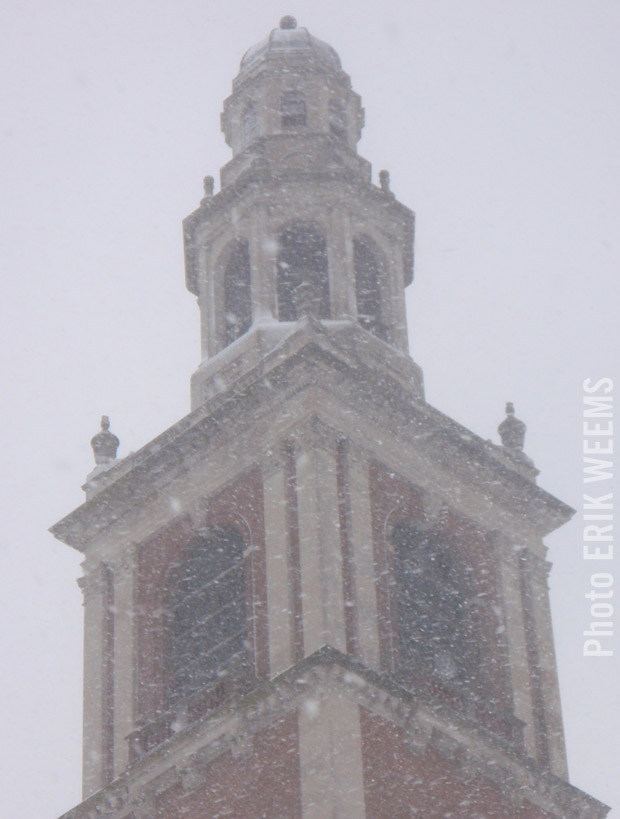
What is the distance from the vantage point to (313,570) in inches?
1106

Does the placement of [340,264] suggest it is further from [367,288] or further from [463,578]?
[463,578]

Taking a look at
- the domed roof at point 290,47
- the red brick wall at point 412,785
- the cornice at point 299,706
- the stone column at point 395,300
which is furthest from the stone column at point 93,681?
the domed roof at point 290,47

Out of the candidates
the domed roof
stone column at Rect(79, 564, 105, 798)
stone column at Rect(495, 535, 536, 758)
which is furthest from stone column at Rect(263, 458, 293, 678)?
the domed roof

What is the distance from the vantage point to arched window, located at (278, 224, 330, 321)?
32.8 meters

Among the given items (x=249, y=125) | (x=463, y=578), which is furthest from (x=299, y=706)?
(x=249, y=125)

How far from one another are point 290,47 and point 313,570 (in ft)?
38.2

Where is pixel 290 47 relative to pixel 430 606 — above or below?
above

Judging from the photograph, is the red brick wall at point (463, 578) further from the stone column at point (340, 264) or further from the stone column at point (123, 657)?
the stone column at point (123, 657)

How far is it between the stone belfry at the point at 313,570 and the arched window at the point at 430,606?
1.3 inches

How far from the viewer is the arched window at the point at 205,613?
2909cm

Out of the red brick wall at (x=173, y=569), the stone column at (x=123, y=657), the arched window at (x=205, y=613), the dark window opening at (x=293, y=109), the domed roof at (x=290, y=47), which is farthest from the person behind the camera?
the domed roof at (x=290, y=47)

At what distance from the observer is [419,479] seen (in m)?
30.5

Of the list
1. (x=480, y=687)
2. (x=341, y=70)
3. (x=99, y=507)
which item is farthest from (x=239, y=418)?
(x=341, y=70)

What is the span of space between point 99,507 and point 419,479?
4.46 metres
